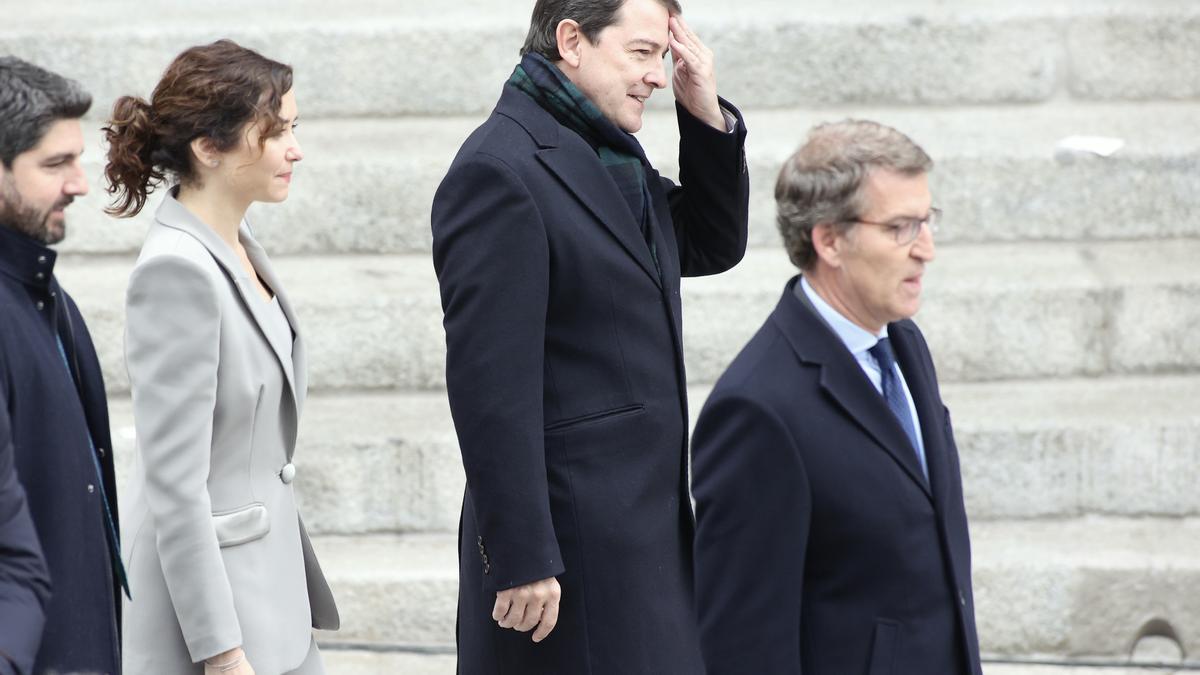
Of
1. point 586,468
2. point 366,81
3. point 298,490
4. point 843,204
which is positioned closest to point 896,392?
point 843,204

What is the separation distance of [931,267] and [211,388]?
300cm

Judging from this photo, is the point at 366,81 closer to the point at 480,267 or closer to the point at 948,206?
the point at 948,206

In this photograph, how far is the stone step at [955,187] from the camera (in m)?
5.27

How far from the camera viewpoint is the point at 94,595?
8.61 feet

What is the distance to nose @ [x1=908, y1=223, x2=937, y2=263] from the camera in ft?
7.77

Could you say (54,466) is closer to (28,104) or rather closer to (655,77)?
(28,104)

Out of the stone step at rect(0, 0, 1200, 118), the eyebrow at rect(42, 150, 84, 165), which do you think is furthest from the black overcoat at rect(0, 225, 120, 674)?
the stone step at rect(0, 0, 1200, 118)

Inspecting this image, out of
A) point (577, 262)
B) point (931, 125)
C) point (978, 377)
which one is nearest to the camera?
point (577, 262)

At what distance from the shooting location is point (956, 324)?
199 inches

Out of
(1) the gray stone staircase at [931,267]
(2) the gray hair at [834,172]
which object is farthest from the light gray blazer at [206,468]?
(1) the gray stone staircase at [931,267]

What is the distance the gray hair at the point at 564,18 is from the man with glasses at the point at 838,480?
2.18 ft

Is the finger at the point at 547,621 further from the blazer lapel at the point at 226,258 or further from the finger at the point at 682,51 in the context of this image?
the finger at the point at 682,51

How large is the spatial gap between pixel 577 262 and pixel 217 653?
0.94 m

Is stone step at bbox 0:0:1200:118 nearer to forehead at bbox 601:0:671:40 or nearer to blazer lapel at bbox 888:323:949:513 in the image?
forehead at bbox 601:0:671:40
